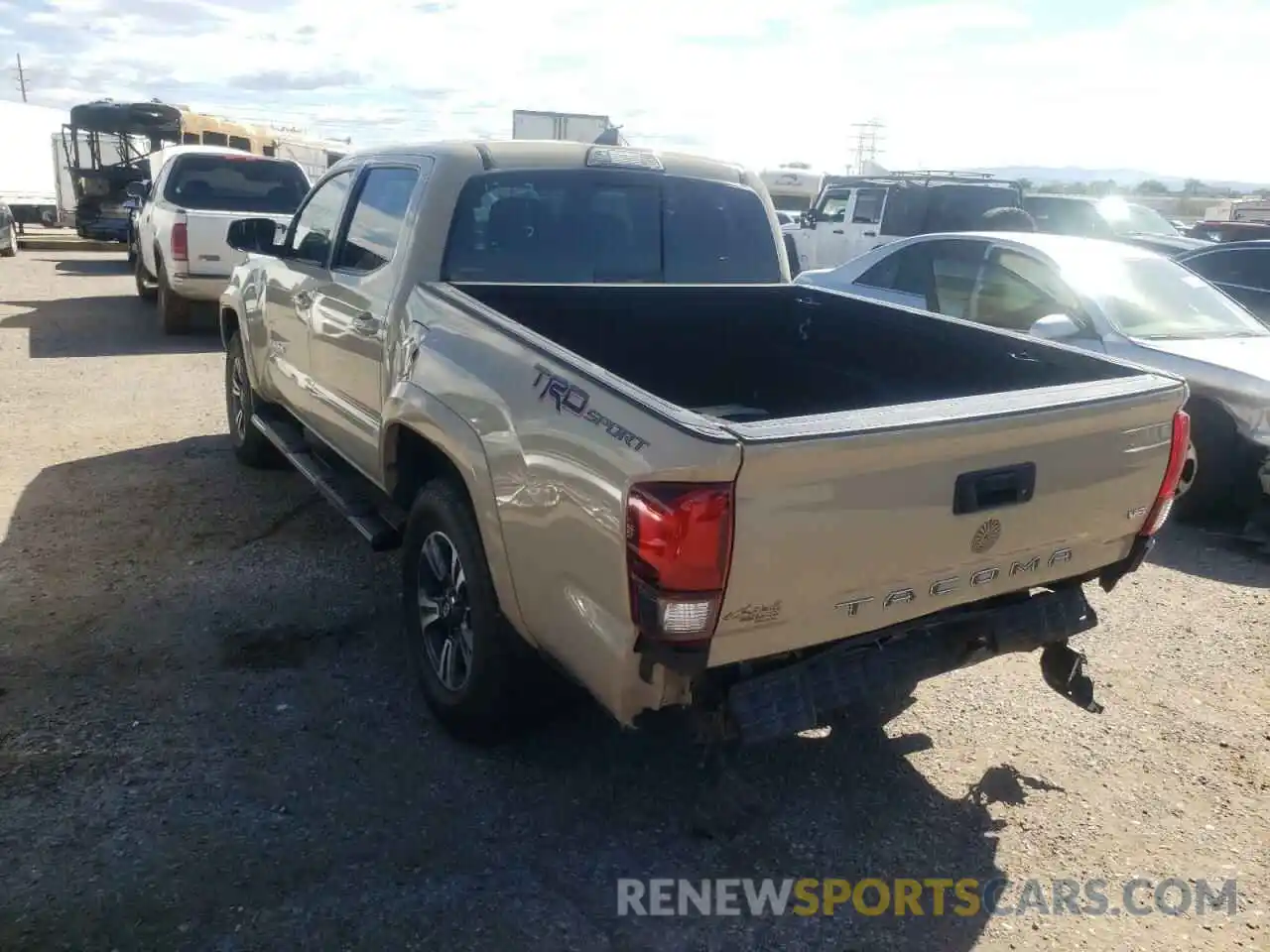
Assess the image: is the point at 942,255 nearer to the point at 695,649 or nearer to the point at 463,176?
the point at 463,176

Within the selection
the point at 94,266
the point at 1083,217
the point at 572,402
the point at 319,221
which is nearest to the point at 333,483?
the point at 319,221

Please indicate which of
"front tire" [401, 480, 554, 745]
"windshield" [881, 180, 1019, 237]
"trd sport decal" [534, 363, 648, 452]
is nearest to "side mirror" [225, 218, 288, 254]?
"front tire" [401, 480, 554, 745]

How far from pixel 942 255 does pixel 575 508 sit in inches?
235

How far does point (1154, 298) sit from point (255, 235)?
5494 mm

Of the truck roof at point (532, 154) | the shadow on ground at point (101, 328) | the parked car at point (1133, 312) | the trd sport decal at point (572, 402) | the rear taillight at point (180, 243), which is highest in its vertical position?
the truck roof at point (532, 154)

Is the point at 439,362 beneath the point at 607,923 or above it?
above

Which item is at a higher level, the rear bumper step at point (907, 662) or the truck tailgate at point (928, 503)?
the truck tailgate at point (928, 503)

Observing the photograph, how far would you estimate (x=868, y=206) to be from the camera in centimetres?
1577

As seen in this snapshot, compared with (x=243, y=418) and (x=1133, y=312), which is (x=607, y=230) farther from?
(x=1133, y=312)

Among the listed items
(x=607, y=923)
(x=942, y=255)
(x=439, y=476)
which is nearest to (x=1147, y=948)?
(x=607, y=923)

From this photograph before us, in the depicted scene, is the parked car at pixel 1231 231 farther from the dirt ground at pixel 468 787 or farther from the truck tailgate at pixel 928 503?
the truck tailgate at pixel 928 503

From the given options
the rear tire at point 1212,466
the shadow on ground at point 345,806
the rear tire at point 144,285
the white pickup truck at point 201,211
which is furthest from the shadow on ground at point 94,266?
the rear tire at point 1212,466

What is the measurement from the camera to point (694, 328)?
4.47 metres

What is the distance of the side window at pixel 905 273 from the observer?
8.07 m
